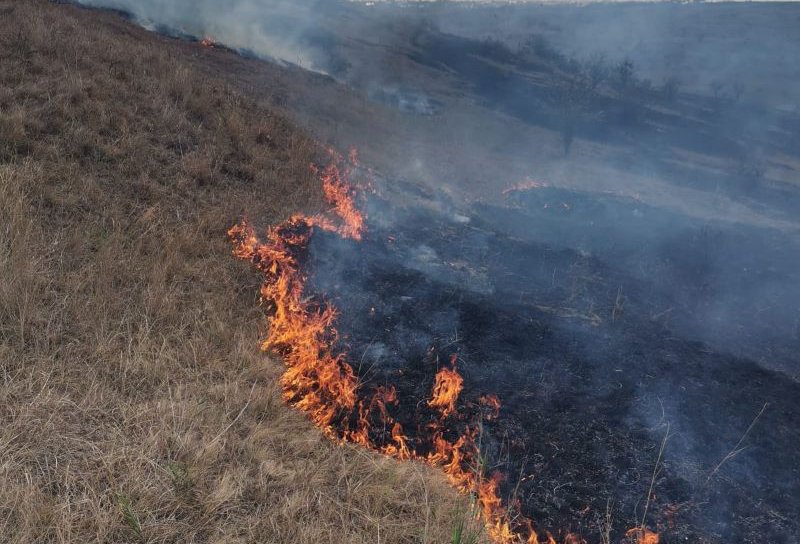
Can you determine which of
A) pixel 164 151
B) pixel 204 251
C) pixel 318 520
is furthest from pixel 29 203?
pixel 318 520

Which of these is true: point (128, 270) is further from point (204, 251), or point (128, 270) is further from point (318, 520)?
point (318, 520)

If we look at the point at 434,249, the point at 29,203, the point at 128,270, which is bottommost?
the point at 434,249

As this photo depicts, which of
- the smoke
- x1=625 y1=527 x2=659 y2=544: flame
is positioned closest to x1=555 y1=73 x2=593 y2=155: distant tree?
the smoke

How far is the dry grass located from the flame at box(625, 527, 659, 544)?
115 centimetres

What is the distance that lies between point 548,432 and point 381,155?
35.1 ft

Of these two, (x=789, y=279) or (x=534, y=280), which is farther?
(x=789, y=279)

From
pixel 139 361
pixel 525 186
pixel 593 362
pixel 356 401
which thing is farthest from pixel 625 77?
A: pixel 139 361

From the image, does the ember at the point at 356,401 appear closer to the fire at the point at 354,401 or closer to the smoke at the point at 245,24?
the fire at the point at 354,401

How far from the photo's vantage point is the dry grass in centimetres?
261

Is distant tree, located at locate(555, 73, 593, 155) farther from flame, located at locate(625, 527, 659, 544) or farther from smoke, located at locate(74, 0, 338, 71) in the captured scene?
flame, located at locate(625, 527, 659, 544)

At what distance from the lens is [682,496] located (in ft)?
11.5

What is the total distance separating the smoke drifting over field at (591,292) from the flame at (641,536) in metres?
0.07

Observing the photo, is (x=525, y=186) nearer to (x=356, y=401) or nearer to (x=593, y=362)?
(x=593, y=362)

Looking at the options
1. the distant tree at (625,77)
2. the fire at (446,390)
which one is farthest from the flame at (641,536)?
the distant tree at (625,77)
